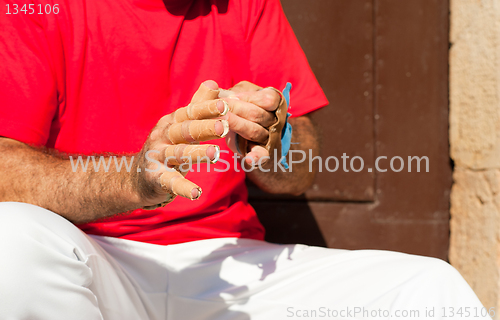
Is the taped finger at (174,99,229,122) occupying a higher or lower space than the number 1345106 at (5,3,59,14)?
lower

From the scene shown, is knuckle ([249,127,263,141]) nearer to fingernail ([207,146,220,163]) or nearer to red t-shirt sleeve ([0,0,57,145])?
fingernail ([207,146,220,163])

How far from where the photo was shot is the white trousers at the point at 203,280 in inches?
22.9

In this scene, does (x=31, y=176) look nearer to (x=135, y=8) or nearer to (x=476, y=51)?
(x=135, y=8)

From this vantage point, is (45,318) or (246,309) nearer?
(45,318)

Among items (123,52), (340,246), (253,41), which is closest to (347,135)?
(340,246)

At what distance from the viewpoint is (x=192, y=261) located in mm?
953

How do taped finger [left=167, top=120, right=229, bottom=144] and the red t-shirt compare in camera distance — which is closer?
taped finger [left=167, top=120, right=229, bottom=144]

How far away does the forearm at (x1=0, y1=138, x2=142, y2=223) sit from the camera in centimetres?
76

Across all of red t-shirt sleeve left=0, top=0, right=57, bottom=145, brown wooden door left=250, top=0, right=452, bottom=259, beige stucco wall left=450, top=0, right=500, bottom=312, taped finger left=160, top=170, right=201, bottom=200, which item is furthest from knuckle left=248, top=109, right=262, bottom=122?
beige stucco wall left=450, top=0, right=500, bottom=312

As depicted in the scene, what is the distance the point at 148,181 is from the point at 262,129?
0.84 ft

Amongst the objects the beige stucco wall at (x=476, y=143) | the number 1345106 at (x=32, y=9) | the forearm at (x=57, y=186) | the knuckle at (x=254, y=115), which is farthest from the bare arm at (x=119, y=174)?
the beige stucco wall at (x=476, y=143)

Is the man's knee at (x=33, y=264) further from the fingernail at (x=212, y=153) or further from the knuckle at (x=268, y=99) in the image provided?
the knuckle at (x=268, y=99)

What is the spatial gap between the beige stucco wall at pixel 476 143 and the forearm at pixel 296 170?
2.24 feet

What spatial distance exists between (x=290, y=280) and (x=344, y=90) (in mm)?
→ 926
